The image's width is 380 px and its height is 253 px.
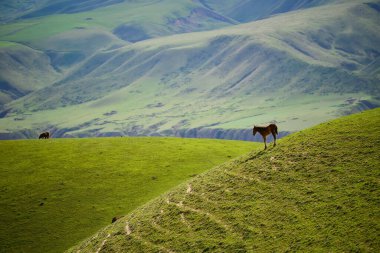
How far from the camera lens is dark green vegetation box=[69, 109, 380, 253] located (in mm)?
31078

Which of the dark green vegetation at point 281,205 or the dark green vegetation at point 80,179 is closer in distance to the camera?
the dark green vegetation at point 281,205

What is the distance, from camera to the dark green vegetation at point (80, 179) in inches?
2109

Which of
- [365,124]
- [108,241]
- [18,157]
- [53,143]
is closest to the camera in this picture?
[108,241]

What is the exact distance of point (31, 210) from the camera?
57.1m

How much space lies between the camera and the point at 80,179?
211 feet

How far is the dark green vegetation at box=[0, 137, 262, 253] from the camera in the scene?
176 ft

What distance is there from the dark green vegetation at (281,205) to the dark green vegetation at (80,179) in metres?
11.4

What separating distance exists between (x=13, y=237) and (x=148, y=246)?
22472 mm

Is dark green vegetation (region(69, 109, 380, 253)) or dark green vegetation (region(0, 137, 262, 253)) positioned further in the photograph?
dark green vegetation (region(0, 137, 262, 253))

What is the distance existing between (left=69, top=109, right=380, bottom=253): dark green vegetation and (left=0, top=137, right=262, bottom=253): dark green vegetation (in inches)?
448

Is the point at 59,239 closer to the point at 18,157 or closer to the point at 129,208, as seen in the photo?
the point at 129,208

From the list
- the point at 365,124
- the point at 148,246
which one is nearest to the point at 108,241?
the point at 148,246

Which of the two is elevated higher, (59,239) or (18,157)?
(18,157)

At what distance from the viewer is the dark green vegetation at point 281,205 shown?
3108 cm
